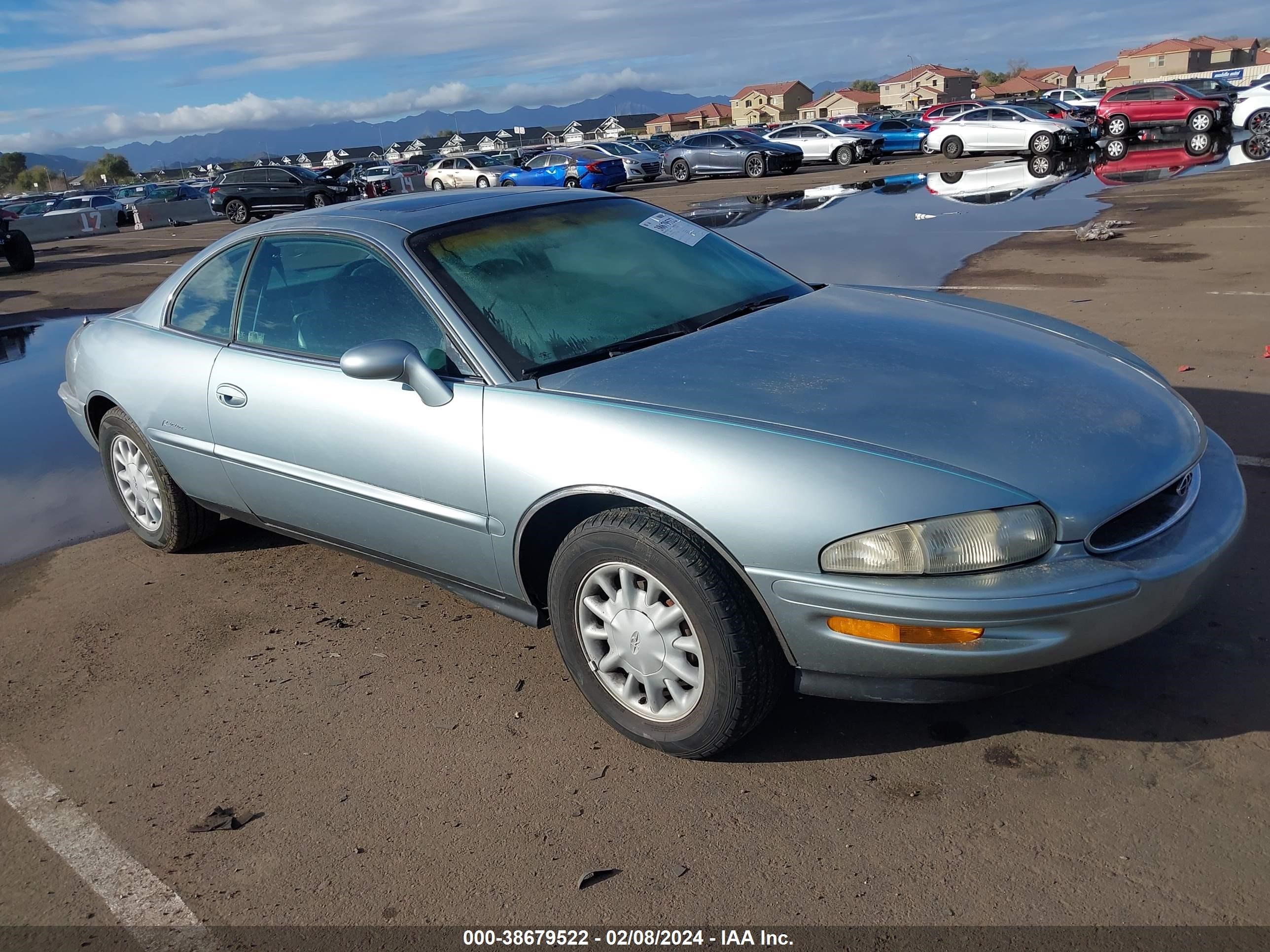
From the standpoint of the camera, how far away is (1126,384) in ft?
10.4

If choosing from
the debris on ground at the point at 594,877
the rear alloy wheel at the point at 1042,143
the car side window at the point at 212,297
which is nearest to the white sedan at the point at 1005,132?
the rear alloy wheel at the point at 1042,143

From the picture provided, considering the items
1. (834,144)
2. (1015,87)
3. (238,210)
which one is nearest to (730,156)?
(834,144)

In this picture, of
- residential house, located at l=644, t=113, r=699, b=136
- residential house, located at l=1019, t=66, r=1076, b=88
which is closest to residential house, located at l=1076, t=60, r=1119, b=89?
residential house, located at l=1019, t=66, r=1076, b=88

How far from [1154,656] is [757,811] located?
1404 millimetres

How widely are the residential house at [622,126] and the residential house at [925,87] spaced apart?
27645 mm

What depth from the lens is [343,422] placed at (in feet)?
11.5

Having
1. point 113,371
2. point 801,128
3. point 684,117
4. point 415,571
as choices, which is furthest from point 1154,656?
point 684,117

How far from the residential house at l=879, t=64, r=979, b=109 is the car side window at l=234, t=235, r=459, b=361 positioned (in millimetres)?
115062

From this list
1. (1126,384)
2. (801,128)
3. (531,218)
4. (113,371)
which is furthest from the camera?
(801,128)

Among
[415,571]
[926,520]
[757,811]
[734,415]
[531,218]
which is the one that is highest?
[531,218]

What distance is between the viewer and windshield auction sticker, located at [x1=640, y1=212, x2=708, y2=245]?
4109mm

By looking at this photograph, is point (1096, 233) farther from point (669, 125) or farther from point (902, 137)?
point (669, 125)

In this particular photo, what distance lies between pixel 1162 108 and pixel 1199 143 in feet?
6.98

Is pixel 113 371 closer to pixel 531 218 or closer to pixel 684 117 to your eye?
pixel 531 218
